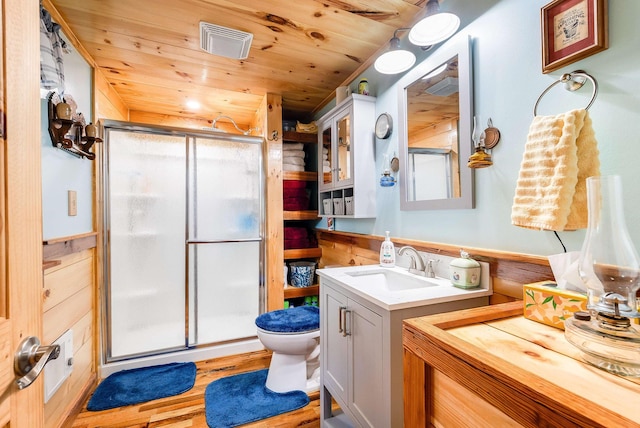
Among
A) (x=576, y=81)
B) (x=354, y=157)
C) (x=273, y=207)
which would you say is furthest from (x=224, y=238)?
(x=576, y=81)

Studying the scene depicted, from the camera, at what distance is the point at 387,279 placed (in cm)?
166

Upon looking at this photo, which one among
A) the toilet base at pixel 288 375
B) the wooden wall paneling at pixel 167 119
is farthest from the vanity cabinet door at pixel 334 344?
the wooden wall paneling at pixel 167 119

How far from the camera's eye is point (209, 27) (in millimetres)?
1649

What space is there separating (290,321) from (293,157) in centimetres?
159

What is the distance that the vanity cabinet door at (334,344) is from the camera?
54.7 inches

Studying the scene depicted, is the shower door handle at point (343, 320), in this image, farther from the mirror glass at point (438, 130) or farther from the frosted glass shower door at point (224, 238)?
the frosted glass shower door at point (224, 238)

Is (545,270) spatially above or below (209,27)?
below

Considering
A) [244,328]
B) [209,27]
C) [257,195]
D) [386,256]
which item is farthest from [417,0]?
[244,328]

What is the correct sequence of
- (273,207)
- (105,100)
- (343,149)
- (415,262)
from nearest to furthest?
(415,262)
(343,149)
(105,100)
(273,207)

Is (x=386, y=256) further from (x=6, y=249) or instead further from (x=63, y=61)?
(x=63, y=61)

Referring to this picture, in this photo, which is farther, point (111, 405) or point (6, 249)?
point (111, 405)

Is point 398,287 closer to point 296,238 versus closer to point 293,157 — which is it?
point 296,238

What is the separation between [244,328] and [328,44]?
7.74ft

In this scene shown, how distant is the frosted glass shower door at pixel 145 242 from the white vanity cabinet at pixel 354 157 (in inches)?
50.1
